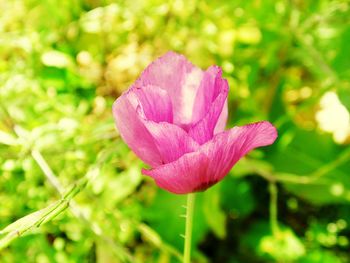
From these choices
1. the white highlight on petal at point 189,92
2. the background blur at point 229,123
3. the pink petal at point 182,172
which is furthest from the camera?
the background blur at point 229,123

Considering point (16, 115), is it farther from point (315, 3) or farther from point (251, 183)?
point (315, 3)

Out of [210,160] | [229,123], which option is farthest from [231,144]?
[229,123]

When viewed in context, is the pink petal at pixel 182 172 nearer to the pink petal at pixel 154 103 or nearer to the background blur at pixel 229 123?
the pink petal at pixel 154 103

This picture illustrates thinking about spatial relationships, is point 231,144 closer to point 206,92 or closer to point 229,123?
point 206,92

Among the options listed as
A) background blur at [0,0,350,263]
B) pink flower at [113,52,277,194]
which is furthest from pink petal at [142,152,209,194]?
background blur at [0,0,350,263]

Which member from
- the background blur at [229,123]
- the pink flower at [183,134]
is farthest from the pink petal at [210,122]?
the background blur at [229,123]
